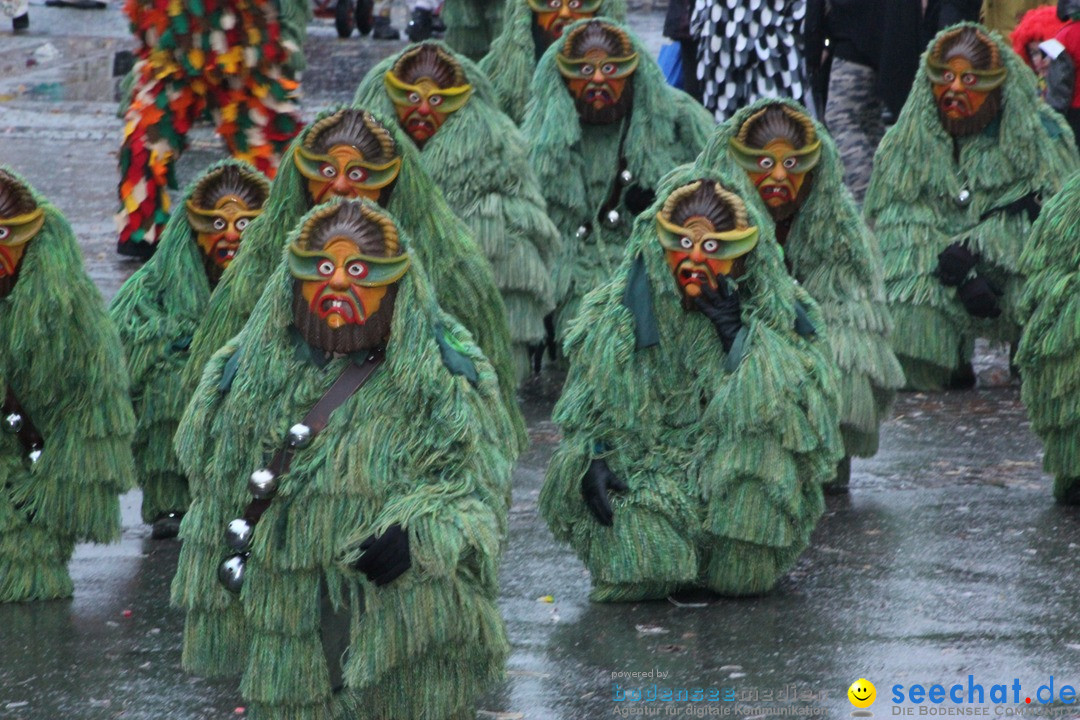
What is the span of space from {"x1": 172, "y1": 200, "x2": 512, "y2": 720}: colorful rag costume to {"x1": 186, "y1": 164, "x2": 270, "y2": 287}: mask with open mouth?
77.5 inches

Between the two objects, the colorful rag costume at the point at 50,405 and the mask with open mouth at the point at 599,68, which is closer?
the colorful rag costume at the point at 50,405

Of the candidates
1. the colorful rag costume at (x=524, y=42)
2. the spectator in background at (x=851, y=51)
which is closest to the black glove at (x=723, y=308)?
the colorful rag costume at (x=524, y=42)

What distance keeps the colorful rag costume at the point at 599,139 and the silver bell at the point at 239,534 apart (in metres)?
4.19

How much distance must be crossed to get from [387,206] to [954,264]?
3.42 meters

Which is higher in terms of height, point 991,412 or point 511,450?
point 511,450

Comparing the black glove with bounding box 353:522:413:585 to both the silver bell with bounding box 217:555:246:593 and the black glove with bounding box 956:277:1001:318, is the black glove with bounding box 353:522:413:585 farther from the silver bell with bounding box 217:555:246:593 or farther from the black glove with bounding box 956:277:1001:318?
the black glove with bounding box 956:277:1001:318

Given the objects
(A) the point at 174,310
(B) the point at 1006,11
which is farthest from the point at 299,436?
(B) the point at 1006,11

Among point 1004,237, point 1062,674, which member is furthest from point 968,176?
point 1062,674

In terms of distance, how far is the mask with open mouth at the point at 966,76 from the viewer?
8.95 m

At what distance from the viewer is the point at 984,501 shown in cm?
782

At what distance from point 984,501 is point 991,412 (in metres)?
1.55

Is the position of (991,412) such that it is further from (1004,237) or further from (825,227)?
(825,227)

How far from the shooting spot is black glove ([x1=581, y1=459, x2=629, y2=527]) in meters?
6.28

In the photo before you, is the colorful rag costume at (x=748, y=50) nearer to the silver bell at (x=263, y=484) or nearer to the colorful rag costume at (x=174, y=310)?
the colorful rag costume at (x=174, y=310)
